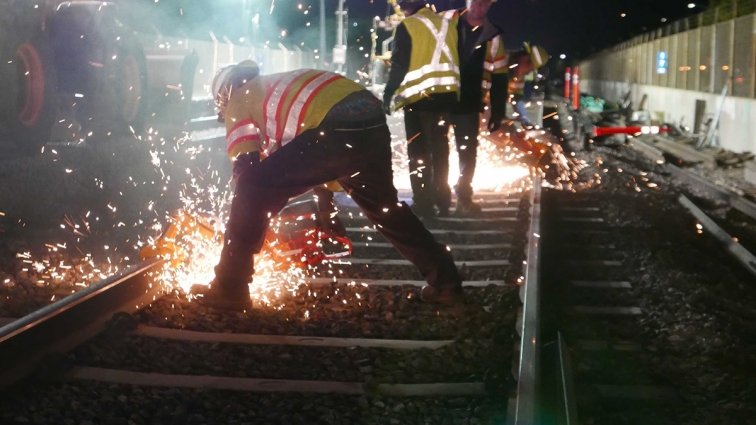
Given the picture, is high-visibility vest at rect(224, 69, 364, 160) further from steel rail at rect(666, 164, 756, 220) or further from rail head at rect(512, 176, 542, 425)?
steel rail at rect(666, 164, 756, 220)

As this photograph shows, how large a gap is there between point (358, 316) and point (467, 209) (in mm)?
3408

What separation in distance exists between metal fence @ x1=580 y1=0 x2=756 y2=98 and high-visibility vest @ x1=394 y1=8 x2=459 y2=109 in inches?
500

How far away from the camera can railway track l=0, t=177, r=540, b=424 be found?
10.7 ft

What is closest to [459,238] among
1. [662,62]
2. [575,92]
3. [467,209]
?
[467,209]

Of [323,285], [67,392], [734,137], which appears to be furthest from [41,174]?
[734,137]

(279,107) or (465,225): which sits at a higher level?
(279,107)

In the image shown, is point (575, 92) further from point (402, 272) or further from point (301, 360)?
point (301, 360)

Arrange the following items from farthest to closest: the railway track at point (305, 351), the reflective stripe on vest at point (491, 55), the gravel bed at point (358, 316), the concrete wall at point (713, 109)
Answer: the concrete wall at point (713, 109)
the reflective stripe on vest at point (491, 55)
the gravel bed at point (358, 316)
the railway track at point (305, 351)

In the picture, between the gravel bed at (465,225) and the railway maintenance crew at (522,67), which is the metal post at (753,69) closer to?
the railway maintenance crew at (522,67)

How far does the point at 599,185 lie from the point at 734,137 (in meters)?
8.41

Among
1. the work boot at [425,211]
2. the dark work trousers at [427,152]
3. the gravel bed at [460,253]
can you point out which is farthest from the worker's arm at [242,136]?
the work boot at [425,211]

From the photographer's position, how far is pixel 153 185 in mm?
9305

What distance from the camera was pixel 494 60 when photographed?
8.14 meters

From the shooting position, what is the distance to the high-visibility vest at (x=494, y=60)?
7.97m
